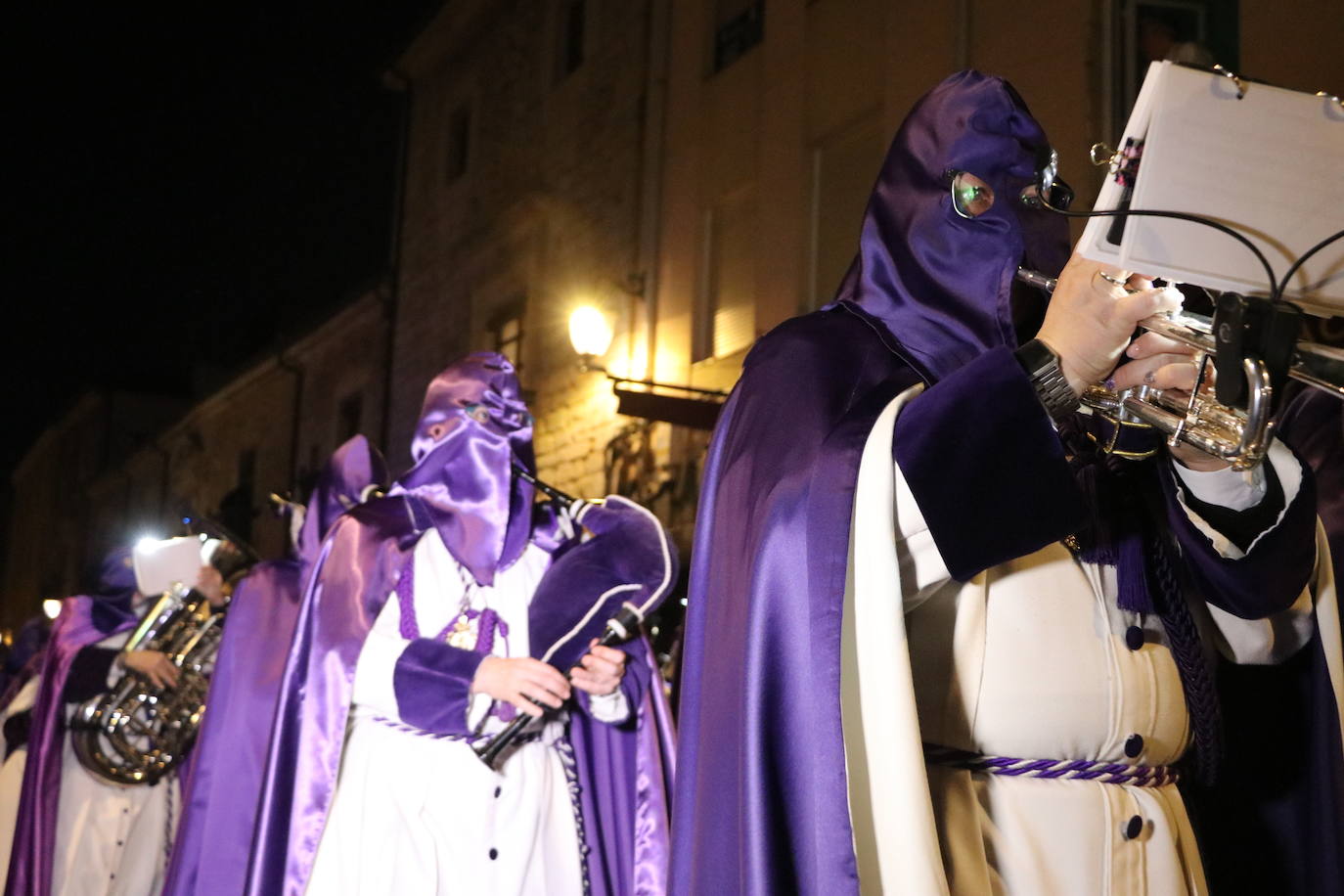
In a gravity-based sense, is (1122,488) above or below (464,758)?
above

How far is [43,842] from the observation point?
646 centimetres

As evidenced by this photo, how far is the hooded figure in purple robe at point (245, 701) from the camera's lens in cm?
469

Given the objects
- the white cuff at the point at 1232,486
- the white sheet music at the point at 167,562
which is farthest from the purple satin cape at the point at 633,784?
the white sheet music at the point at 167,562

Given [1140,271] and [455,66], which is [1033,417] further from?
[455,66]

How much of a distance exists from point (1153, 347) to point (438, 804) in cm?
252

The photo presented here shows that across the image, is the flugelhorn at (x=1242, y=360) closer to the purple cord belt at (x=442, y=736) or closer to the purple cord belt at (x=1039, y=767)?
the purple cord belt at (x=1039, y=767)

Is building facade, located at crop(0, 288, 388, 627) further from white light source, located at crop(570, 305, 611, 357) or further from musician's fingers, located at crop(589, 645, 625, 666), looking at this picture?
white light source, located at crop(570, 305, 611, 357)

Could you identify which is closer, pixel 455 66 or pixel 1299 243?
pixel 1299 243

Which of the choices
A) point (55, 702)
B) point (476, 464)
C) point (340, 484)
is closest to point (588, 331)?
point (55, 702)

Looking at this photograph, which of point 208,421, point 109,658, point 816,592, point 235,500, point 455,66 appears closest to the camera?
point 816,592

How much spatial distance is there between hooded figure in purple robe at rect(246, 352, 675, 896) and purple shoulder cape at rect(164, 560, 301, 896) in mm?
597

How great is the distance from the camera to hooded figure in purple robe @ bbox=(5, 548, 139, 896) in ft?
21.1

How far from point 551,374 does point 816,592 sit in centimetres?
1131

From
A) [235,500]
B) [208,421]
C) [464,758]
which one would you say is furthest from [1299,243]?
[208,421]
